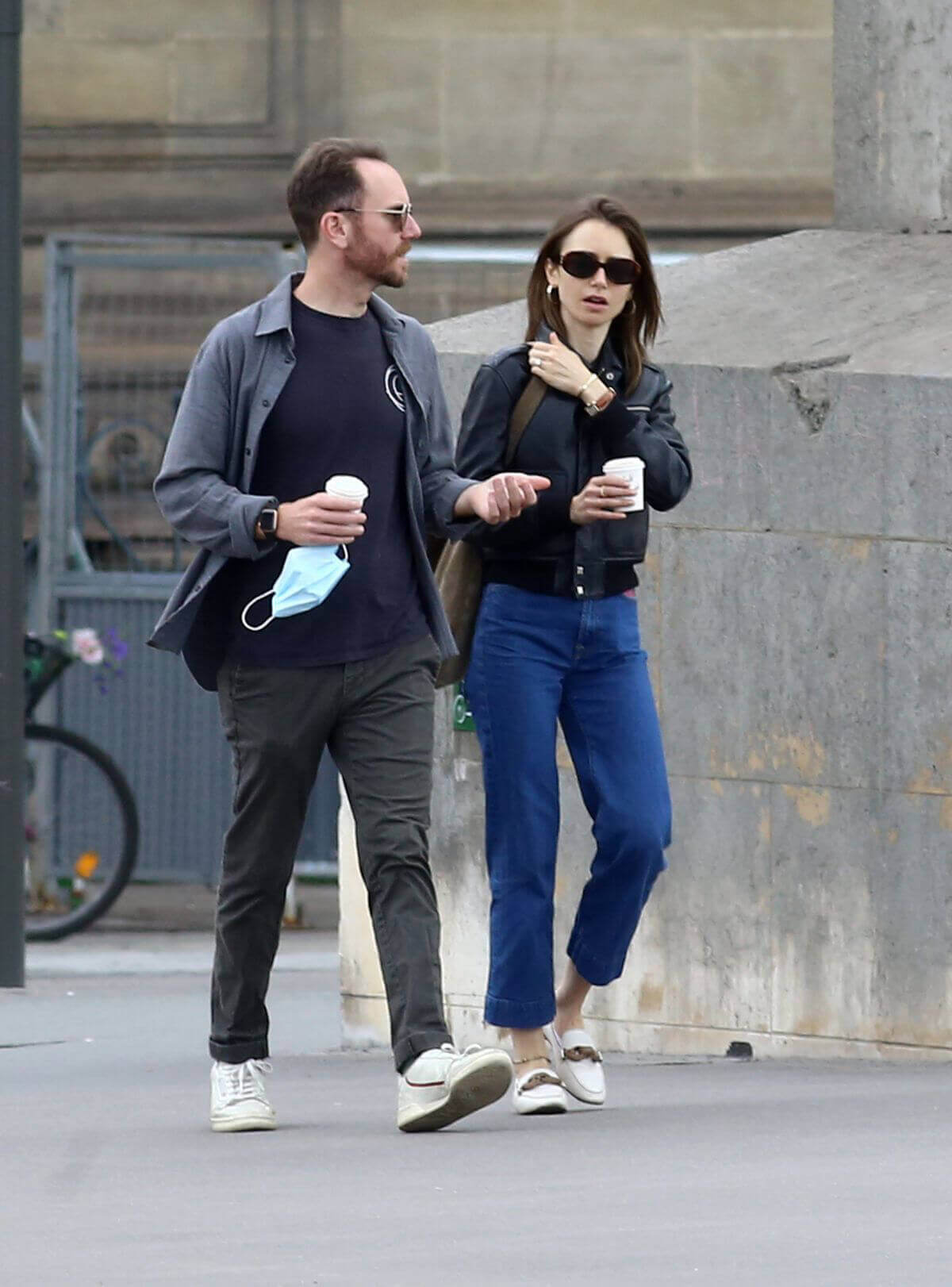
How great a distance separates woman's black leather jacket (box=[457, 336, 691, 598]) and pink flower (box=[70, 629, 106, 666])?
214 inches

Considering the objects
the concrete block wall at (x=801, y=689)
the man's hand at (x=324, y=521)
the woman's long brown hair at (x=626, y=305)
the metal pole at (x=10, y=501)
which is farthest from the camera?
the metal pole at (x=10, y=501)

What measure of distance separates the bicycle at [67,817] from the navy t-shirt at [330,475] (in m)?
5.31

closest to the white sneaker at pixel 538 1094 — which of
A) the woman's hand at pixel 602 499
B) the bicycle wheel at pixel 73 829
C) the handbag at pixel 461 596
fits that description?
the handbag at pixel 461 596

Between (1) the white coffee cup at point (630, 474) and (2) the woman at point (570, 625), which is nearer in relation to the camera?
(1) the white coffee cup at point (630, 474)

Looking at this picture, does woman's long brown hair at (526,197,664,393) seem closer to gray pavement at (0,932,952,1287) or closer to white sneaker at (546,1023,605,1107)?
white sneaker at (546,1023,605,1107)

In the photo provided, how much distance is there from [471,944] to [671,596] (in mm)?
952

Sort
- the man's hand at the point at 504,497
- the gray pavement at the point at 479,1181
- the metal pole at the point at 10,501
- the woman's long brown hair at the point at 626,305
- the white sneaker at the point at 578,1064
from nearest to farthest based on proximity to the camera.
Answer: the gray pavement at the point at 479,1181 < the man's hand at the point at 504,497 < the woman's long brown hair at the point at 626,305 < the white sneaker at the point at 578,1064 < the metal pole at the point at 10,501

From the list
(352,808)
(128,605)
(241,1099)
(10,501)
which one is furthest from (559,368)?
(128,605)

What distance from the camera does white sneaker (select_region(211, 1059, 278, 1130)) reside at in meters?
5.61

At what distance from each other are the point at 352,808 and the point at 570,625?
1.79ft

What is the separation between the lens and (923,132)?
7.03m

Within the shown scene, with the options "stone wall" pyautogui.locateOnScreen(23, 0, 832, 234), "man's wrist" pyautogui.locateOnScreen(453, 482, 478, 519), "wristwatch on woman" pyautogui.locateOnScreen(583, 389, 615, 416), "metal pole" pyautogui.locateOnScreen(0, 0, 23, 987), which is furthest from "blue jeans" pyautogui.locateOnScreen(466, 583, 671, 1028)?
"stone wall" pyautogui.locateOnScreen(23, 0, 832, 234)

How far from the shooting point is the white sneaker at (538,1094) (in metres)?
5.75

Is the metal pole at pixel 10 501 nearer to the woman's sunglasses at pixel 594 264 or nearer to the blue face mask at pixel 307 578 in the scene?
the woman's sunglasses at pixel 594 264
